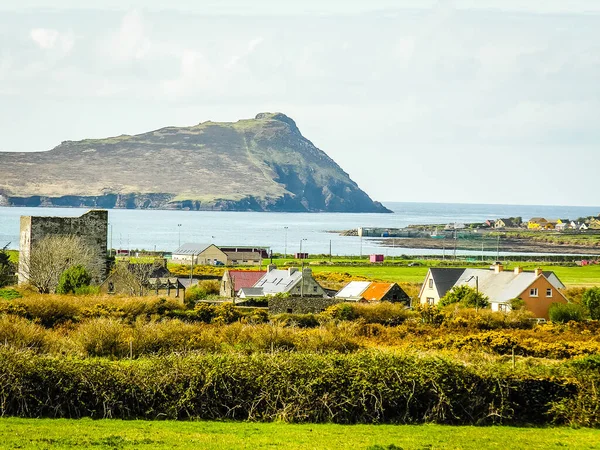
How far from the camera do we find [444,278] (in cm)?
5666

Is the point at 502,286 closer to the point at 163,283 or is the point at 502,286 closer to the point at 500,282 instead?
the point at 500,282

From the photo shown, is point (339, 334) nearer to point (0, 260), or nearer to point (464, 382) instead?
point (464, 382)

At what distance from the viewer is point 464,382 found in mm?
22844

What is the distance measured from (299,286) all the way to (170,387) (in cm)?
3290

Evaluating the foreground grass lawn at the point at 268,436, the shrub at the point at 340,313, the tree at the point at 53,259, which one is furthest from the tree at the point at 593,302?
the foreground grass lawn at the point at 268,436

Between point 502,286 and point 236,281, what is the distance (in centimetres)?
1726

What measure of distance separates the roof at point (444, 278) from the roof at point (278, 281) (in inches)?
320

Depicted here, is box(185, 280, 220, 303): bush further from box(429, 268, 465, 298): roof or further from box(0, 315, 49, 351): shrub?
box(0, 315, 49, 351): shrub

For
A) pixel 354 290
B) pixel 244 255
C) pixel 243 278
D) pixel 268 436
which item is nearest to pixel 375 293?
pixel 354 290

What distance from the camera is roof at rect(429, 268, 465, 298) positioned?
55.6 meters

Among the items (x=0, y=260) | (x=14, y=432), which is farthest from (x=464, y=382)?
(x=0, y=260)

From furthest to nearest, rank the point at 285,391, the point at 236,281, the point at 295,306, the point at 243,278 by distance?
the point at 243,278 → the point at 236,281 → the point at 295,306 → the point at 285,391

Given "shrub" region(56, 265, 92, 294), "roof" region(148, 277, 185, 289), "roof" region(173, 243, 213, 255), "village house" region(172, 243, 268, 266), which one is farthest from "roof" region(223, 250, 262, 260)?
"shrub" region(56, 265, 92, 294)

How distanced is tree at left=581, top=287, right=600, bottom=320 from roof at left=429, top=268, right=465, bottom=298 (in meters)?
8.16
